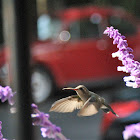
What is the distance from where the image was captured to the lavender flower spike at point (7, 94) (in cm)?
63

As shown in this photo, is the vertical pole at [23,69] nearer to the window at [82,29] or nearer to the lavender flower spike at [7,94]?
the lavender flower spike at [7,94]

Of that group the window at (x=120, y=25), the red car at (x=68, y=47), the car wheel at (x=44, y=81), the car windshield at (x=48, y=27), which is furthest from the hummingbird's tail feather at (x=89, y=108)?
the car windshield at (x=48, y=27)

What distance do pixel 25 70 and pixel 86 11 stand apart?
566cm

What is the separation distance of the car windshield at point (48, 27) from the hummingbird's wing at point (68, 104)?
5395 mm

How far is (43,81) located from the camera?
601cm

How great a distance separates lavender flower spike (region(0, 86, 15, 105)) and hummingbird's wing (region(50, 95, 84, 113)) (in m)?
0.07

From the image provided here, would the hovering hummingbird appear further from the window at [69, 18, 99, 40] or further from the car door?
the window at [69, 18, 99, 40]

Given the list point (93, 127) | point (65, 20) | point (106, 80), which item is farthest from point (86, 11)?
point (93, 127)

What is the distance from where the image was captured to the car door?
542 centimetres

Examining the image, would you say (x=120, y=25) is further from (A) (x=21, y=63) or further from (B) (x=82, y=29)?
(B) (x=82, y=29)

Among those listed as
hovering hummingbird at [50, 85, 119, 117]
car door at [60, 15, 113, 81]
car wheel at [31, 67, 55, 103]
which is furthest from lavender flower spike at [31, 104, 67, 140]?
car wheel at [31, 67, 55, 103]

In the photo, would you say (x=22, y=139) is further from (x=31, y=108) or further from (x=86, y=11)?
(x=86, y=11)

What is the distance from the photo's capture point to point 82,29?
6.09m

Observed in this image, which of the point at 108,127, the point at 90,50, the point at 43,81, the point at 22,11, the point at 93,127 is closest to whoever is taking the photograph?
the point at 22,11
